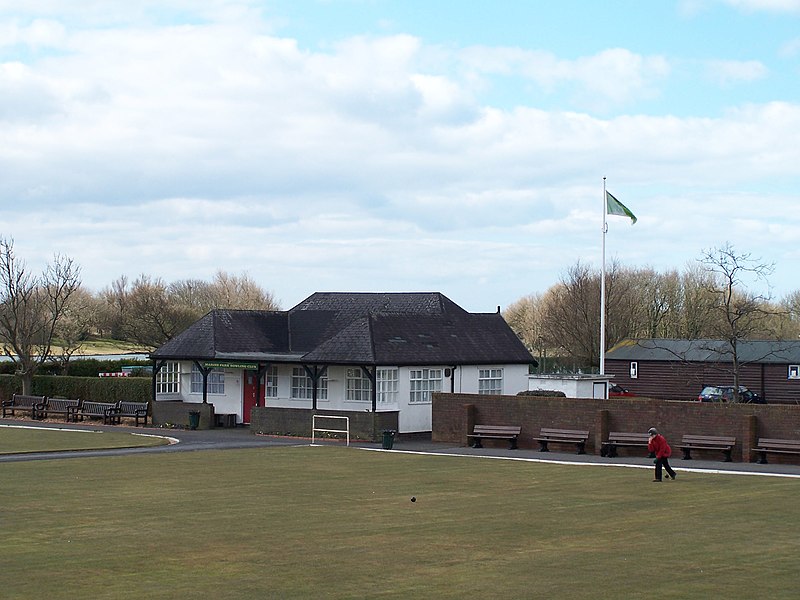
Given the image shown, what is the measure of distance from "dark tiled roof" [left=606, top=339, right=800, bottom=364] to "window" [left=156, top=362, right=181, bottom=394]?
27174 mm

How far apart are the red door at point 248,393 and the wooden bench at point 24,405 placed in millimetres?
9766

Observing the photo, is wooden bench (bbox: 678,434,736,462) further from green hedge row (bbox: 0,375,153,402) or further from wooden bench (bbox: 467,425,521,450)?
green hedge row (bbox: 0,375,153,402)

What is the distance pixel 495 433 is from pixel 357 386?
244 inches

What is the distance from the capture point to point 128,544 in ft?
52.0

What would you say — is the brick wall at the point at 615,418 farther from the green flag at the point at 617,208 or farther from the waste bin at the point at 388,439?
the green flag at the point at 617,208

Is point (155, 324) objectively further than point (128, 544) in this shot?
Yes

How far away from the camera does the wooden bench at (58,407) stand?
4556 centimetres

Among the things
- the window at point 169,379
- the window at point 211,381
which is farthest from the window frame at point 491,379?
the window at point 169,379

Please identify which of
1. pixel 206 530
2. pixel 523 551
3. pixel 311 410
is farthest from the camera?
pixel 311 410

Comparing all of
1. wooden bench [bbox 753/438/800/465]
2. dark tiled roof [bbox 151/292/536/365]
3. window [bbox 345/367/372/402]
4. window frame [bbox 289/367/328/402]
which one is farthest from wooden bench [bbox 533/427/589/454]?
window frame [bbox 289/367/328/402]

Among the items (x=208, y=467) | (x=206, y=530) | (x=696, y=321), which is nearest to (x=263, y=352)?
(x=208, y=467)

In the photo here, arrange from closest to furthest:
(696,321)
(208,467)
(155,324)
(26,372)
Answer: (208,467)
(26,372)
(155,324)
(696,321)

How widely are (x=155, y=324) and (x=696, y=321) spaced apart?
4113 cm

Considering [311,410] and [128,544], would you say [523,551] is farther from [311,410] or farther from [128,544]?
[311,410]
